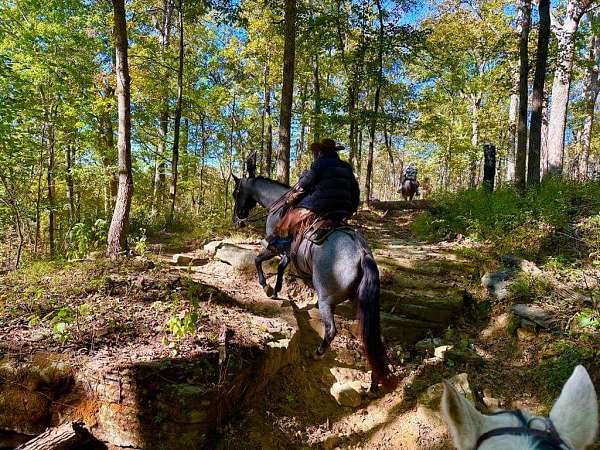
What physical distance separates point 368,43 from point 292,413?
11.9 m

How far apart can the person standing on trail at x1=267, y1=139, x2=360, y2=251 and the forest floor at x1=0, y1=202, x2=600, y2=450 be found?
153 centimetres

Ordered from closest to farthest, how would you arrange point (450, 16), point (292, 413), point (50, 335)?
point (50, 335), point (292, 413), point (450, 16)

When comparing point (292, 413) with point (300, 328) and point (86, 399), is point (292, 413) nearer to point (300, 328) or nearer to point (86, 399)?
point (300, 328)

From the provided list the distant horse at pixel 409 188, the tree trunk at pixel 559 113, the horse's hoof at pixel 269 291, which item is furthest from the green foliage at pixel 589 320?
the distant horse at pixel 409 188

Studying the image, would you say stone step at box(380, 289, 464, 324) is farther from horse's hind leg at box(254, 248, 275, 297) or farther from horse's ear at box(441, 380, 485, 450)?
horse's ear at box(441, 380, 485, 450)

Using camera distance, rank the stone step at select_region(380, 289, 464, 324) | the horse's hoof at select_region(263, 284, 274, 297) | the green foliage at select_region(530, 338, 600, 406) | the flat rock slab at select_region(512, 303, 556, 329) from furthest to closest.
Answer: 1. the horse's hoof at select_region(263, 284, 274, 297)
2. the stone step at select_region(380, 289, 464, 324)
3. the flat rock slab at select_region(512, 303, 556, 329)
4. the green foliage at select_region(530, 338, 600, 406)

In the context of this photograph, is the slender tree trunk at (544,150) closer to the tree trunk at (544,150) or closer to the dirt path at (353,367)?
the tree trunk at (544,150)

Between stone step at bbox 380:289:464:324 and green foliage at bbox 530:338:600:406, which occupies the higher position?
stone step at bbox 380:289:464:324

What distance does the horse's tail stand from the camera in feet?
13.3

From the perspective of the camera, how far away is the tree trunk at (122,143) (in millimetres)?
6203

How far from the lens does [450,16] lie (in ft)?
61.5

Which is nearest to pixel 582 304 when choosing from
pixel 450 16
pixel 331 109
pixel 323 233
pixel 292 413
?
pixel 323 233

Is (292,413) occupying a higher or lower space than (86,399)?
lower

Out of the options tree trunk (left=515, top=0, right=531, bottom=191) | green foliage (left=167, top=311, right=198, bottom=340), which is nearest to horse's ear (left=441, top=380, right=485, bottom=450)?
green foliage (left=167, top=311, right=198, bottom=340)
